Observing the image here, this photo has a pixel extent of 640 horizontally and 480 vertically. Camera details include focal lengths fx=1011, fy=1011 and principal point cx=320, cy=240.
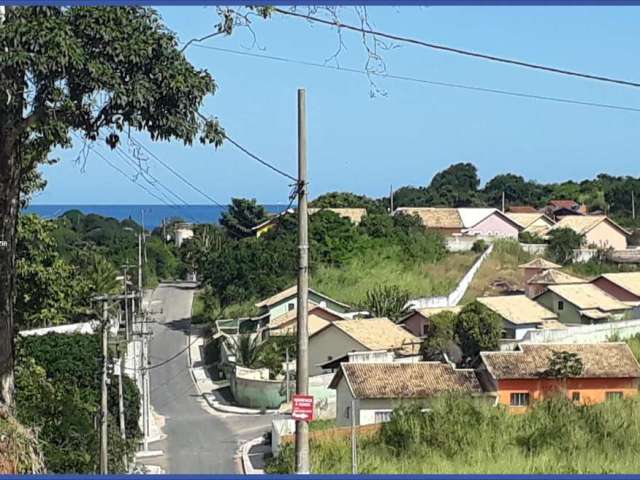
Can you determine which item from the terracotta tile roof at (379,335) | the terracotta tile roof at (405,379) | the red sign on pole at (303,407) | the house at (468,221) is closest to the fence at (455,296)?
the house at (468,221)

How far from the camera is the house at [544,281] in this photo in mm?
18352

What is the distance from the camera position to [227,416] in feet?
44.2

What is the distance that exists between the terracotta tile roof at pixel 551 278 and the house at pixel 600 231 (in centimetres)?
372

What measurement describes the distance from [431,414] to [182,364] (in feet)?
34.8

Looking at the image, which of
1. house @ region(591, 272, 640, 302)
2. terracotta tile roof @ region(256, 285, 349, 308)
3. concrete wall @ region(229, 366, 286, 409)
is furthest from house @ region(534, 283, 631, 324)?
concrete wall @ region(229, 366, 286, 409)

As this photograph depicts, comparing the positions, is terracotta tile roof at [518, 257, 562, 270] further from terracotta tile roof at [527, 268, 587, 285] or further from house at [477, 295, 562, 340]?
house at [477, 295, 562, 340]

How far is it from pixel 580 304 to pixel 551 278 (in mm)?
2079

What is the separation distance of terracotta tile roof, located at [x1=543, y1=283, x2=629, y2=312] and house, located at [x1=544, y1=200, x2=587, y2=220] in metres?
9.24

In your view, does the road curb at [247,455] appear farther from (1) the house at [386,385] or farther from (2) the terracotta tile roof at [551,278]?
(2) the terracotta tile roof at [551,278]

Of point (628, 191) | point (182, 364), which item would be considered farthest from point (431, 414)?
point (628, 191)

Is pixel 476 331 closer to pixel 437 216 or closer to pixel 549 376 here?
pixel 549 376

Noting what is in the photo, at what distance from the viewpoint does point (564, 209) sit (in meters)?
28.1

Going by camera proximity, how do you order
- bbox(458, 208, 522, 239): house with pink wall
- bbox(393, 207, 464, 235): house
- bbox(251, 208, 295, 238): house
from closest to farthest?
1. bbox(251, 208, 295, 238): house
2. bbox(393, 207, 464, 235): house
3. bbox(458, 208, 522, 239): house with pink wall

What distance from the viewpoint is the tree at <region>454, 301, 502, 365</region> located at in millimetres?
14164
